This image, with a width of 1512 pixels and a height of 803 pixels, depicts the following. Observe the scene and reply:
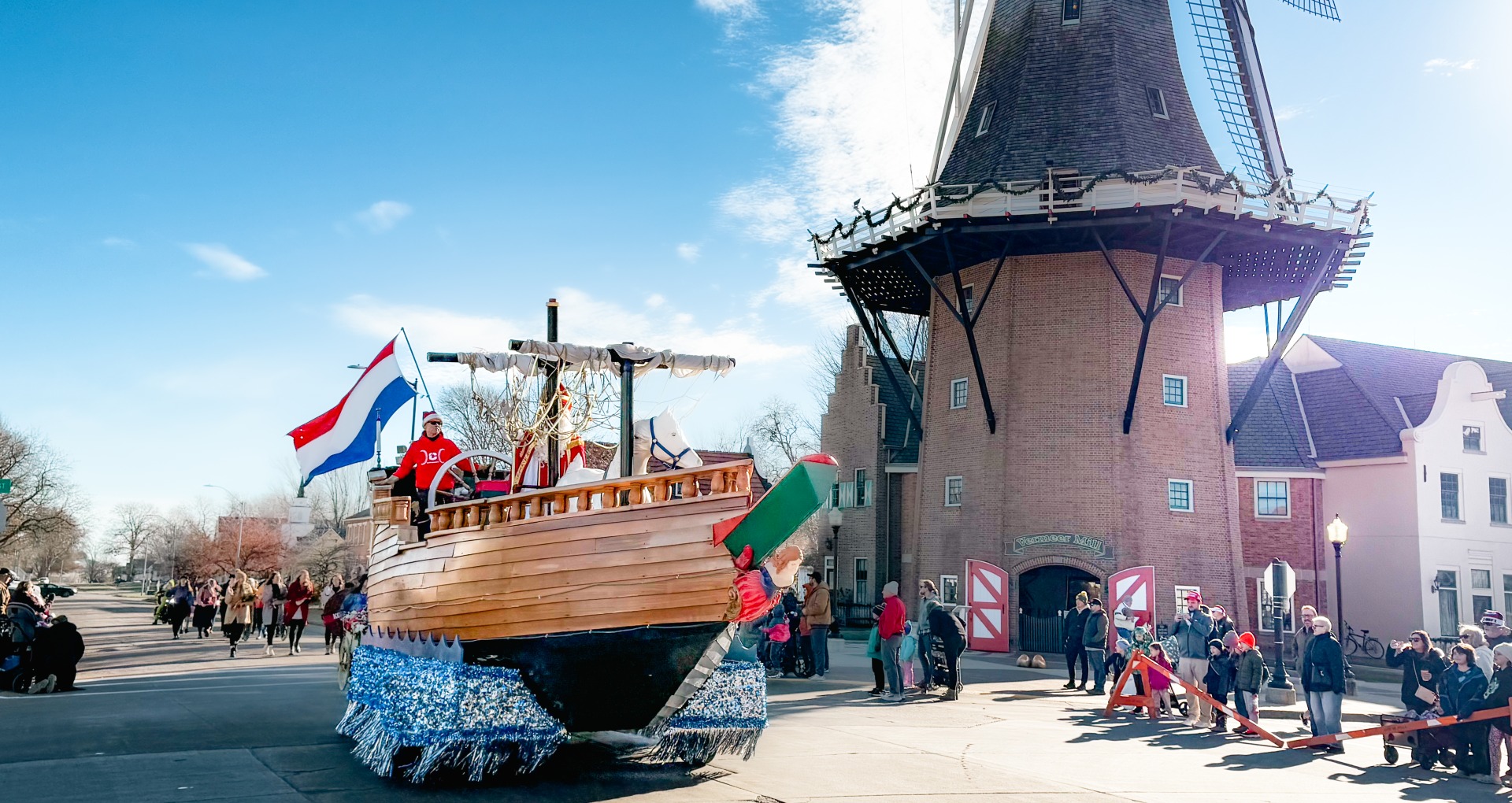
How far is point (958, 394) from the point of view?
90.4 ft

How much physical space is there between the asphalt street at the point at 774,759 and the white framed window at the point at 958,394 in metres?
12.3

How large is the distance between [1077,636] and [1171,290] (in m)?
11.6

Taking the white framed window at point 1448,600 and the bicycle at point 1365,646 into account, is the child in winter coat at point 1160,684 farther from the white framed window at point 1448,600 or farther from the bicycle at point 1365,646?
the white framed window at point 1448,600

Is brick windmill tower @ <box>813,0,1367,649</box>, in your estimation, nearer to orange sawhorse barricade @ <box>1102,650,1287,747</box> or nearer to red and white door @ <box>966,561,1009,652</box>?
red and white door @ <box>966,561,1009,652</box>

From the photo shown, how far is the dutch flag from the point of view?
11188 mm

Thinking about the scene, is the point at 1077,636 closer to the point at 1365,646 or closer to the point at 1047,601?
the point at 1047,601

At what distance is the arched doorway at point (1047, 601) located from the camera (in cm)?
2528

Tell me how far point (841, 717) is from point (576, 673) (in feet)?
19.6

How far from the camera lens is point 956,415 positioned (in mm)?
27266

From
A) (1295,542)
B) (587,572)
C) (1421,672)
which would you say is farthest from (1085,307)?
(587,572)

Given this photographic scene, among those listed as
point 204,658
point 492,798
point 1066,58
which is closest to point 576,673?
point 492,798

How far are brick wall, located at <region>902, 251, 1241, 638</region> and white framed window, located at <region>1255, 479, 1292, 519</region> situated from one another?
12.5 ft

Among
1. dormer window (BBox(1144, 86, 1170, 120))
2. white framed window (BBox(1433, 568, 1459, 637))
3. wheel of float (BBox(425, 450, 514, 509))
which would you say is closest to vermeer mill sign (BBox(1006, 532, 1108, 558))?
white framed window (BBox(1433, 568, 1459, 637))

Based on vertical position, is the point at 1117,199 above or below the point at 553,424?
above
